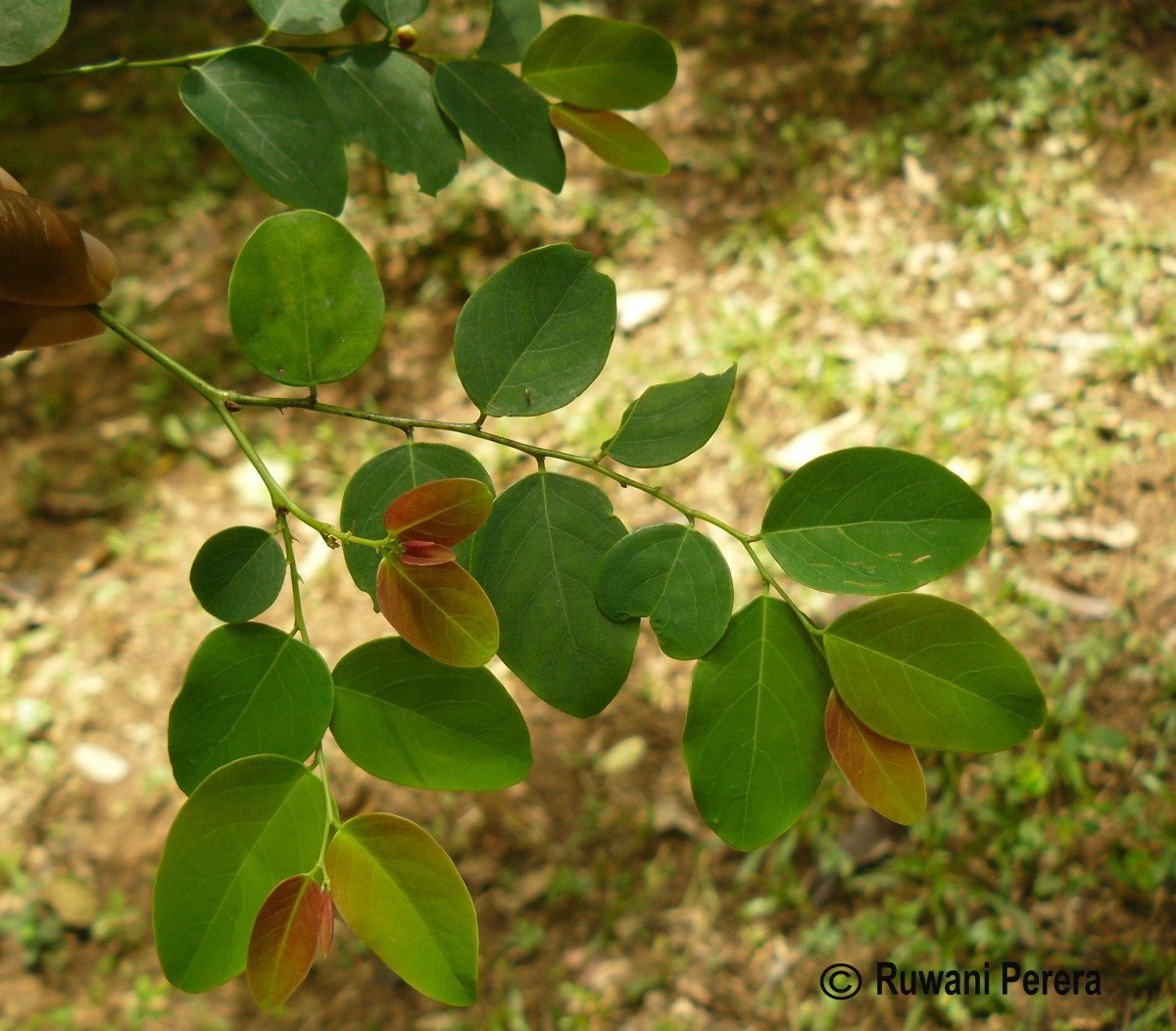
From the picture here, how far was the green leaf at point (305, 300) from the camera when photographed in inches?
22.0

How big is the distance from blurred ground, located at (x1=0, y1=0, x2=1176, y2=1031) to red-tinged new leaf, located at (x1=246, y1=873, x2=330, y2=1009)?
0.66 metres

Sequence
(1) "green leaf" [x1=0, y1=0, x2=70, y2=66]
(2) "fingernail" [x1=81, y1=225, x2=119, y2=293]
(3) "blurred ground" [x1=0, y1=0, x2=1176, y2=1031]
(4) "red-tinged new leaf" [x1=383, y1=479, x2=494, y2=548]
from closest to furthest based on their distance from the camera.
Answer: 1. (4) "red-tinged new leaf" [x1=383, y1=479, x2=494, y2=548]
2. (1) "green leaf" [x1=0, y1=0, x2=70, y2=66]
3. (2) "fingernail" [x1=81, y1=225, x2=119, y2=293]
4. (3) "blurred ground" [x1=0, y1=0, x2=1176, y2=1031]

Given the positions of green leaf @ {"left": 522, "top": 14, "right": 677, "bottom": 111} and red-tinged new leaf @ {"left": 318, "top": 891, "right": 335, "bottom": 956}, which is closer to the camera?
red-tinged new leaf @ {"left": 318, "top": 891, "right": 335, "bottom": 956}

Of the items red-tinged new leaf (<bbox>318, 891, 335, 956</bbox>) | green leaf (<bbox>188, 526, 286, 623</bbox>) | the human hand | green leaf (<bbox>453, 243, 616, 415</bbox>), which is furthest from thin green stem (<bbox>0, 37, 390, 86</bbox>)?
red-tinged new leaf (<bbox>318, 891, 335, 956</bbox>)

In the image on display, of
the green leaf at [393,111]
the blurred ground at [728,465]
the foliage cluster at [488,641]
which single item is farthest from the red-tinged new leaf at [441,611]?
the blurred ground at [728,465]

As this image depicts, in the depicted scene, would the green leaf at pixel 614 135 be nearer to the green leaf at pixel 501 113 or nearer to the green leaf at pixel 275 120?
the green leaf at pixel 501 113

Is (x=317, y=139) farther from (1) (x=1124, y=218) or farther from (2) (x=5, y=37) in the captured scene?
(1) (x=1124, y=218)

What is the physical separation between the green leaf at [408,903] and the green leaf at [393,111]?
1.55 feet

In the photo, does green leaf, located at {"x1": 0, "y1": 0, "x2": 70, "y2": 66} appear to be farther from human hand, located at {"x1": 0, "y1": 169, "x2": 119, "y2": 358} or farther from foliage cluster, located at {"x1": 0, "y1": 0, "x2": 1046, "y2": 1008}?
human hand, located at {"x1": 0, "y1": 169, "x2": 119, "y2": 358}

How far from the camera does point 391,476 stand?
1.96 feet

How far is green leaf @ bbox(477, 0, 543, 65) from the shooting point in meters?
0.70

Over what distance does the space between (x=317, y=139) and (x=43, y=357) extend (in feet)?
7.36

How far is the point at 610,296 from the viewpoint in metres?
0.59

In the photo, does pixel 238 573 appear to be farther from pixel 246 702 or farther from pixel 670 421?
pixel 670 421
